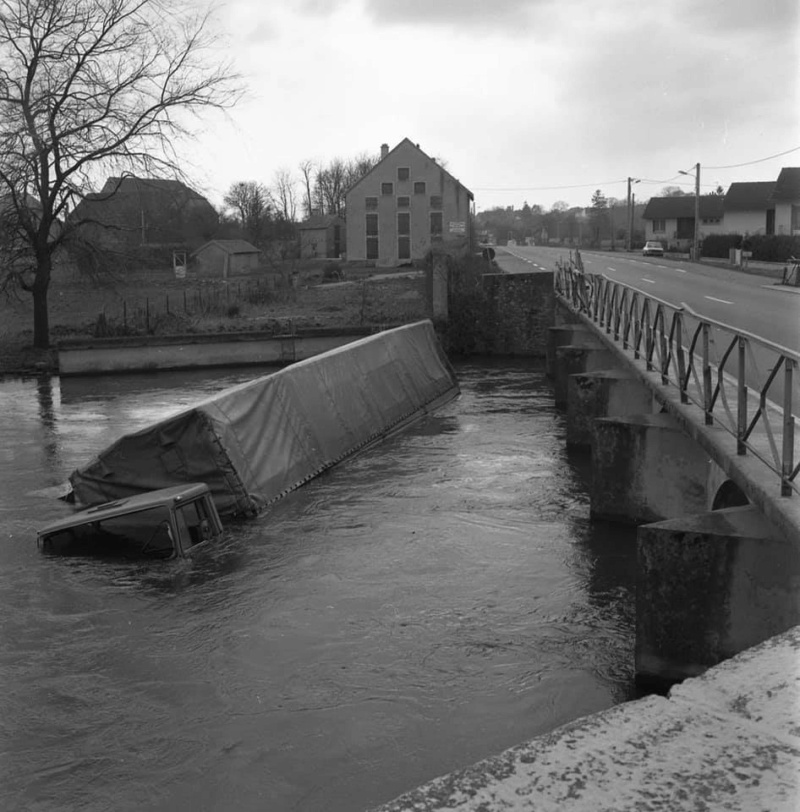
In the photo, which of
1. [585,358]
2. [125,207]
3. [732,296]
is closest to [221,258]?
[125,207]

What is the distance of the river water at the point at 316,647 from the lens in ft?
26.0

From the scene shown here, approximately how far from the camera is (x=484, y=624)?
10.6 m

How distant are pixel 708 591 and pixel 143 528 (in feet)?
27.3

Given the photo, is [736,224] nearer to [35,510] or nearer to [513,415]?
[513,415]

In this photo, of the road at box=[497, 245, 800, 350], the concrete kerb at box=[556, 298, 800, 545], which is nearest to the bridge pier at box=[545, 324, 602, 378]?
the road at box=[497, 245, 800, 350]

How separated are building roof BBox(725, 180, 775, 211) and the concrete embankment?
85.6 meters

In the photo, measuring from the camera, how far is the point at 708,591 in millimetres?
8266

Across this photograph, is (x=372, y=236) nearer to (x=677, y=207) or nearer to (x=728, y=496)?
(x=677, y=207)

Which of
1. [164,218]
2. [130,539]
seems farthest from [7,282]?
[130,539]

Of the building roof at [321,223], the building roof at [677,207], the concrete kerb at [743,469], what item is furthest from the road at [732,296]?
the building roof at [677,207]

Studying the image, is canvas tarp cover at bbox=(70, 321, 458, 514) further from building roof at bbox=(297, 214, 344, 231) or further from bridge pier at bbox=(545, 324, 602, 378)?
building roof at bbox=(297, 214, 344, 231)

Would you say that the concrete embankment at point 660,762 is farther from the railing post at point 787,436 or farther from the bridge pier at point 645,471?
the bridge pier at point 645,471

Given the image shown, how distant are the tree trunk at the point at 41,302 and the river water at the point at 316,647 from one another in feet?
72.9

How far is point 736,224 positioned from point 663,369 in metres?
79.5
